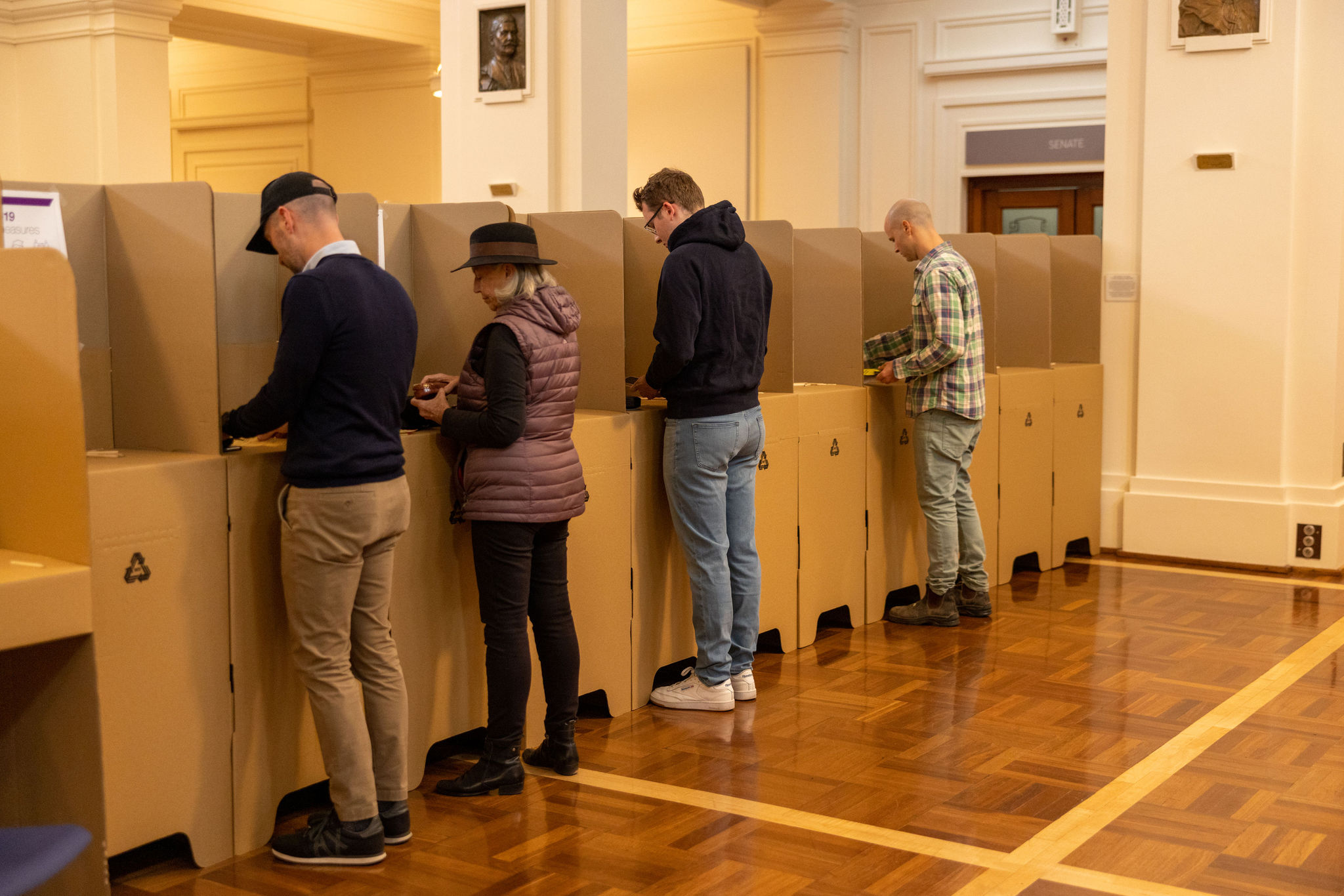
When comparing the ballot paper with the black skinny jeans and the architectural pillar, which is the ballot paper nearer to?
the black skinny jeans

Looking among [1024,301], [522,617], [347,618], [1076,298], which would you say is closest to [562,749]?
[522,617]

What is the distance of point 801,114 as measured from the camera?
34.1 ft

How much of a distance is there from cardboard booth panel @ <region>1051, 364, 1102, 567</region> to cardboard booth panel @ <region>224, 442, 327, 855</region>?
→ 4042 mm

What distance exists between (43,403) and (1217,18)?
18.0 feet

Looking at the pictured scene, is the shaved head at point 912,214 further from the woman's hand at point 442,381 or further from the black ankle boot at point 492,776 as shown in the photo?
the black ankle boot at point 492,776

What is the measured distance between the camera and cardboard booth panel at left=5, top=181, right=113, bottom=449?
2965mm

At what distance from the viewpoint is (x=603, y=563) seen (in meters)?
3.90

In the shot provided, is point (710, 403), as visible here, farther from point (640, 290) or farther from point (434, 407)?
point (434, 407)

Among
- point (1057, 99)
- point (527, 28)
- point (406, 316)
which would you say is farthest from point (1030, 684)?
point (1057, 99)

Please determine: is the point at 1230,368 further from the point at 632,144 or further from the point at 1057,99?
the point at 632,144

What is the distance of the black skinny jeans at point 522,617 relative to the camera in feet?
10.7

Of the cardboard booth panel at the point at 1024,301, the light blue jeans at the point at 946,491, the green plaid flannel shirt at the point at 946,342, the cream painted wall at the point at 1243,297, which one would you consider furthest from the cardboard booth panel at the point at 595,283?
the cream painted wall at the point at 1243,297

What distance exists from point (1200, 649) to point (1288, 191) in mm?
2392

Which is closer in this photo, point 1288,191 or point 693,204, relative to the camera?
point 693,204
